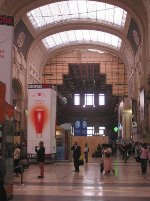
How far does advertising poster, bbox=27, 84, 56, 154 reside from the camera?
27.5 m

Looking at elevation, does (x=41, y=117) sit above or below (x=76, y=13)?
below

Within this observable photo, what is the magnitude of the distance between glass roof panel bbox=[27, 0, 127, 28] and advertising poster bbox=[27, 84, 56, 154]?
720 inches

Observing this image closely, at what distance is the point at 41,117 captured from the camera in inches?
1089

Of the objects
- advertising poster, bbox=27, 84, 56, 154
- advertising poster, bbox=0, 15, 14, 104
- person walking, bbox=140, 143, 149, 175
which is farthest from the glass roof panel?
advertising poster, bbox=0, 15, 14, 104

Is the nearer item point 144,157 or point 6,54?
point 6,54

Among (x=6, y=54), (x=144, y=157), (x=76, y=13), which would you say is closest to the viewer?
(x=6, y=54)

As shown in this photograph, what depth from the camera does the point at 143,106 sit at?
116 ft

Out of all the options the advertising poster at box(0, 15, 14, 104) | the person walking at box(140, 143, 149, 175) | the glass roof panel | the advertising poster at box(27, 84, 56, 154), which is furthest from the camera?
the glass roof panel

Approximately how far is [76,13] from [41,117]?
22242mm

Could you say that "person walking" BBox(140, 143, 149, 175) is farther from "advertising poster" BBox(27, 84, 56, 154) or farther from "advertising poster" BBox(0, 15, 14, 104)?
"advertising poster" BBox(0, 15, 14, 104)

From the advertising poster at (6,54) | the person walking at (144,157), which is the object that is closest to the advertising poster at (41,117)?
the person walking at (144,157)

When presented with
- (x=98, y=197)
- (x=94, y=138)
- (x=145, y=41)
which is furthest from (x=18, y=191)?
(x=94, y=138)

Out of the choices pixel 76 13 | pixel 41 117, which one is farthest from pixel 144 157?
pixel 76 13

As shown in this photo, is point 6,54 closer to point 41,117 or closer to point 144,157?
point 144,157
